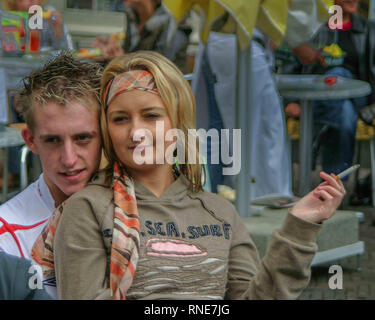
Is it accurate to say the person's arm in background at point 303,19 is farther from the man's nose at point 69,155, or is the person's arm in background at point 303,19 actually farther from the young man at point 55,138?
the man's nose at point 69,155

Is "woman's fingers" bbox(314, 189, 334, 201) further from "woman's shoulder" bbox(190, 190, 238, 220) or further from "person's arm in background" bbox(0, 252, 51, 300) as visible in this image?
"person's arm in background" bbox(0, 252, 51, 300)

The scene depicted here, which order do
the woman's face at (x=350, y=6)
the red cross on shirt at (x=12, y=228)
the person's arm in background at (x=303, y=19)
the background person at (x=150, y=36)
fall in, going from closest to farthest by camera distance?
1. the red cross on shirt at (x=12, y=228)
2. the person's arm in background at (x=303, y=19)
3. the background person at (x=150, y=36)
4. the woman's face at (x=350, y=6)

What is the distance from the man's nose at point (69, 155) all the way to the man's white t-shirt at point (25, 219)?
0.16 meters

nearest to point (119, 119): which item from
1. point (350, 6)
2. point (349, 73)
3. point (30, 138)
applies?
point (30, 138)

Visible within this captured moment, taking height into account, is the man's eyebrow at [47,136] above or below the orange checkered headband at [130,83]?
below

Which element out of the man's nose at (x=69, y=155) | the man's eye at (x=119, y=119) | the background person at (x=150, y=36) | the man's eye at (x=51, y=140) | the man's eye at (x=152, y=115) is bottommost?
the man's nose at (x=69, y=155)

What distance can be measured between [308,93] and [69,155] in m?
2.53

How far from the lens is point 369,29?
4.83 m

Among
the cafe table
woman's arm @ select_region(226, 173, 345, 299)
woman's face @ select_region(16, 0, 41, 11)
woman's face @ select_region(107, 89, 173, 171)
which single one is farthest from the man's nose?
the cafe table

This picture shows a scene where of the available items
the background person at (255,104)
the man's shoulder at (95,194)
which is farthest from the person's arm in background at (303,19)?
the man's shoulder at (95,194)

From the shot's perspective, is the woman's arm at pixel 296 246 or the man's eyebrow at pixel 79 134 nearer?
the woman's arm at pixel 296 246

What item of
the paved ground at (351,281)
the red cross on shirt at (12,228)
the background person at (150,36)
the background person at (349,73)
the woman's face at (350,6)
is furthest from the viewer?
the background person at (349,73)

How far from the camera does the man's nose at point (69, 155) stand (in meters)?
1.46
